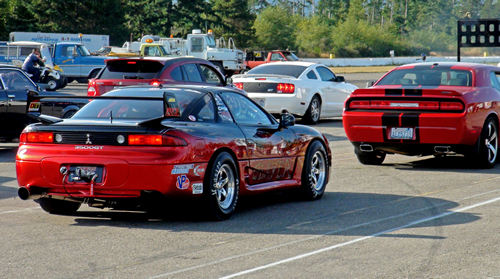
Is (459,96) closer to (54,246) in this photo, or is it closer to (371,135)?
(371,135)

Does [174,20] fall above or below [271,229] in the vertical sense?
above

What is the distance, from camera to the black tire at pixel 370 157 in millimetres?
13492

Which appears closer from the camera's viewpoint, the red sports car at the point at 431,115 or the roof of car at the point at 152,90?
the roof of car at the point at 152,90

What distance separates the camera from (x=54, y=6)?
7862 centimetres

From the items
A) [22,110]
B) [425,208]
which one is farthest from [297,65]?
[425,208]

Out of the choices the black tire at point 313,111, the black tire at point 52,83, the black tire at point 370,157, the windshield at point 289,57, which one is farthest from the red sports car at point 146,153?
the windshield at point 289,57

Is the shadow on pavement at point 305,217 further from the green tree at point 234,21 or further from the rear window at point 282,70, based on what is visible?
the green tree at point 234,21

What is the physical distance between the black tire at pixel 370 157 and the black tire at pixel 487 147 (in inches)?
57.3

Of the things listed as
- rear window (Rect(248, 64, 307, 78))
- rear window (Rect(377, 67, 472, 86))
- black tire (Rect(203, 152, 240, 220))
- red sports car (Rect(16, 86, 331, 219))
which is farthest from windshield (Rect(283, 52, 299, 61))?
black tire (Rect(203, 152, 240, 220))

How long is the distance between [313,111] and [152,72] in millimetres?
5199

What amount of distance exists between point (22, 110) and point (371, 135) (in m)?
6.28

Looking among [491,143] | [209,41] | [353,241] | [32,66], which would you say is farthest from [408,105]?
[209,41]

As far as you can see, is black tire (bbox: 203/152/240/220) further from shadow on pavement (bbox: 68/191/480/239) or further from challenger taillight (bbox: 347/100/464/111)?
challenger taillight (bbox: 347/100/464/111)

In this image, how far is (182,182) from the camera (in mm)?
7867
